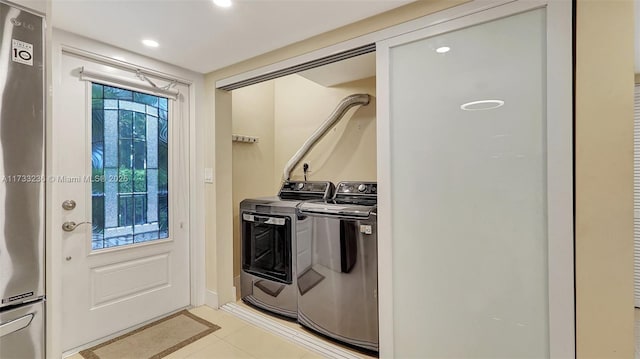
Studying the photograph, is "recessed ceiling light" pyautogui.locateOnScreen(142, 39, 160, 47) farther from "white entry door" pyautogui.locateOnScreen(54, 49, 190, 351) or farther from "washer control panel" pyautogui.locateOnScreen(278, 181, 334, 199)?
"washer control panel" pyautogui.locateOnScreen(278, 181, 334, 199)

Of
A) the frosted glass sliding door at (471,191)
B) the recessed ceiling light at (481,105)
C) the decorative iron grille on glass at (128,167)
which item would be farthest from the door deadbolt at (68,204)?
the recessed ceiling light at (481,105)

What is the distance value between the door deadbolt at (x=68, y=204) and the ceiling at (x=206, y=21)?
1155 millimetres

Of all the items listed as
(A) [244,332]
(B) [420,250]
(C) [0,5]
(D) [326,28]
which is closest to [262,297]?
(A) [244,332]

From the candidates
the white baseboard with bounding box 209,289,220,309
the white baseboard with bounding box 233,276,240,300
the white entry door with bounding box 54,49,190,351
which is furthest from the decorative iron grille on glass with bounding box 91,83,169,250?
the white baseboard with bounding box 233,276,240,300

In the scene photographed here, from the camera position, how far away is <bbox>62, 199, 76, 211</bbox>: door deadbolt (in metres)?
2.01

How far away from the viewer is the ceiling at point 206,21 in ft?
5.46

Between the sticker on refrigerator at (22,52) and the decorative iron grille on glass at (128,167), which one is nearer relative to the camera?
the sticker on refrigerator at (22,52)

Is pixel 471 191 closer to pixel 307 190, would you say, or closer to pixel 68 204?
pixel 307 190

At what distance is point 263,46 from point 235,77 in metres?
0.50

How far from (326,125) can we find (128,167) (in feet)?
6.03

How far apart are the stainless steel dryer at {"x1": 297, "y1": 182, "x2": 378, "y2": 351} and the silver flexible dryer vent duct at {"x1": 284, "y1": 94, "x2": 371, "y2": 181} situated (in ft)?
3.22

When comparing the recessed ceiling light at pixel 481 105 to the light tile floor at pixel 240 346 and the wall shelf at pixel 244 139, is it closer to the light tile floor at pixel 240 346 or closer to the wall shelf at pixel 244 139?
the light tile floor at pixel 240 346

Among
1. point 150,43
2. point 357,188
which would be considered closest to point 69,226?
point 150,43

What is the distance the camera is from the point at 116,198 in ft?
7.45
